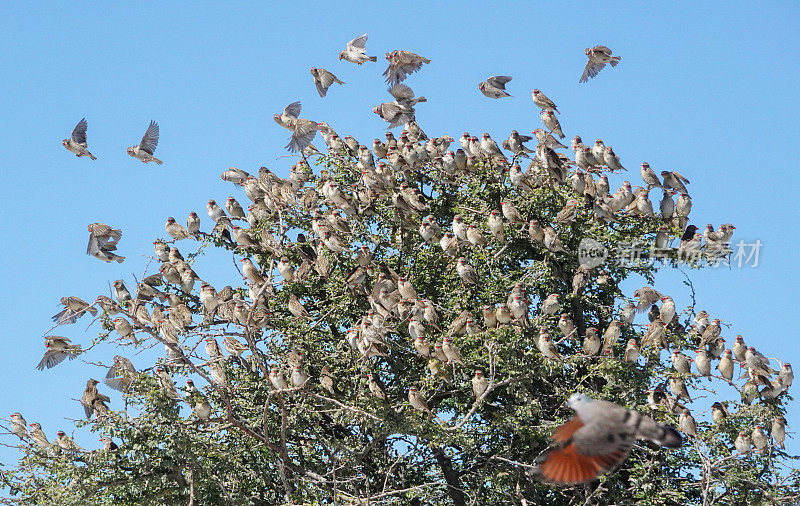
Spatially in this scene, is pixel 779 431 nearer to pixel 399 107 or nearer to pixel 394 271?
pixel 394 271

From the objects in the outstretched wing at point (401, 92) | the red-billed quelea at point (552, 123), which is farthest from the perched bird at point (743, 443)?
the outstretched wing at point (401, 92)

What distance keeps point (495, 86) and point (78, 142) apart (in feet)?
20.4

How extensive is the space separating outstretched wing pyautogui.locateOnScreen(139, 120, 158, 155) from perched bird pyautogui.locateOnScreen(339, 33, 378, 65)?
3062 mm

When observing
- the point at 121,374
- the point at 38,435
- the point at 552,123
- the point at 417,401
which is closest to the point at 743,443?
the point at 417,401

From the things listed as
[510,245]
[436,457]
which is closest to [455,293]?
[510,245]

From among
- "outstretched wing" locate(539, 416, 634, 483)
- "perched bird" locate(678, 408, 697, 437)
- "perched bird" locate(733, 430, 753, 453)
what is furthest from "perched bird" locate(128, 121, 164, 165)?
"outstretched wing" locate(539, 416, 634, 483)

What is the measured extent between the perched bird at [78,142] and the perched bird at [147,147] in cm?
60

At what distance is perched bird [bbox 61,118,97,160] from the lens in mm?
14648

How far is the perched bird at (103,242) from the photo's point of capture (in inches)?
566

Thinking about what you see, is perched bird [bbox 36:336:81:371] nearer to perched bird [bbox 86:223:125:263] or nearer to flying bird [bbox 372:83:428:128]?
perched bird [bbox 86:223:125:263]

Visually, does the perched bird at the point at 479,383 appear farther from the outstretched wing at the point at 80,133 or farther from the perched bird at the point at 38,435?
the outstretched wing at the point at 80,133

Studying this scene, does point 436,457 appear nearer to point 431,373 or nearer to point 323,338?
point 431,373

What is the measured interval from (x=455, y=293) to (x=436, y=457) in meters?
2.09

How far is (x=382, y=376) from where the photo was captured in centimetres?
1322
